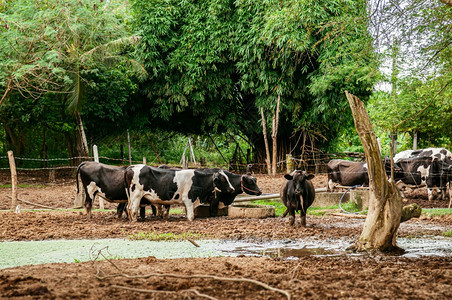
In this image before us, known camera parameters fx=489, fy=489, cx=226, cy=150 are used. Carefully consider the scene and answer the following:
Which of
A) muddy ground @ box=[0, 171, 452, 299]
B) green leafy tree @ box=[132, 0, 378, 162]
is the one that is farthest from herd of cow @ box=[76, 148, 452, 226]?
green leafy tree @ box=[132, 0, 378, 162]

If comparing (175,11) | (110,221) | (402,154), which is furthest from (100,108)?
(402,154)

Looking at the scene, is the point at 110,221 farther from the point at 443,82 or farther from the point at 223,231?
the point at 443,82

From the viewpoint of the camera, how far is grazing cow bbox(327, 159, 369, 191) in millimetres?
14856

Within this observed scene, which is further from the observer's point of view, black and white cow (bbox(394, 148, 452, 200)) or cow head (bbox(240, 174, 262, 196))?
black and white cow (bbox(394, 148, 452, 200))

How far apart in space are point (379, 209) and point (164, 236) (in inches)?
135

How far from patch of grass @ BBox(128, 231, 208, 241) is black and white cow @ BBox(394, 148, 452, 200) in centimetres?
877

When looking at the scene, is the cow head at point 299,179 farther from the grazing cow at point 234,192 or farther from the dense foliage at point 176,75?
the dense foliage at point 176,75

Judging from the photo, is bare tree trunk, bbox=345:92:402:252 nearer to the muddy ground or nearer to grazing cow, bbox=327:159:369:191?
the muddy ground

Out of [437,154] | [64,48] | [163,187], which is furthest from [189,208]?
[64,48]

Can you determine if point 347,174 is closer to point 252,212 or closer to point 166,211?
point 252,212

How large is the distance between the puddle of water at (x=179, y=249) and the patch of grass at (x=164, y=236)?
Answer: 0.26 meters

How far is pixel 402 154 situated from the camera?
1688cm

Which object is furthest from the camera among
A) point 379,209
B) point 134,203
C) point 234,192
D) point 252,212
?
point 234,192

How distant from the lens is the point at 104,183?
35.6ft
